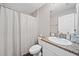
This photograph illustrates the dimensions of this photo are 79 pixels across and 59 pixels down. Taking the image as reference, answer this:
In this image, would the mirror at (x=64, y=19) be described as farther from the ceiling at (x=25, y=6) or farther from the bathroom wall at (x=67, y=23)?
the ceiling at (x=25, y=6)

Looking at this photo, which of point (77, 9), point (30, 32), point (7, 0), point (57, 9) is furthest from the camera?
point (30, 32)

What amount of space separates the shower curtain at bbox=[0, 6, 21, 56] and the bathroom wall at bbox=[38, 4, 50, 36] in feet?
1.98

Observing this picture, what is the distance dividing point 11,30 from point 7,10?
0.45 m

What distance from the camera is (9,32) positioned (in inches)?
60.6

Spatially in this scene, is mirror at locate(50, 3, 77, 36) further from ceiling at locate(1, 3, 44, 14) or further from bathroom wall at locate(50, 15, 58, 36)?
ceiling at locate(1, 3, 44, 14)

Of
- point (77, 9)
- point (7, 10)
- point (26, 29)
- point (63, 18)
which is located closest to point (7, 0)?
point (7, 10)

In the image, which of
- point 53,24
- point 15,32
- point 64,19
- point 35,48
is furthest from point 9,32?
point 64,19

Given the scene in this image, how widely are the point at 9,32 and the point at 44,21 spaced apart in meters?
0.93

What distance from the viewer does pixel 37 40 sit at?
5.75ft

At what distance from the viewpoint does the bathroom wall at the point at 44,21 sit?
183 centimetres

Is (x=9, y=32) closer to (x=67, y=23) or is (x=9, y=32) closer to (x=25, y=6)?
(x=25, y=6)

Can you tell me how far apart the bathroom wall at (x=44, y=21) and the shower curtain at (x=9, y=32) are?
1.98 ft

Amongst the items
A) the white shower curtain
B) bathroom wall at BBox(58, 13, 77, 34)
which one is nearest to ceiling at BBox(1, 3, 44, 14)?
the white shower curtain

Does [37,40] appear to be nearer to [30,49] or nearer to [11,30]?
[30,49]
